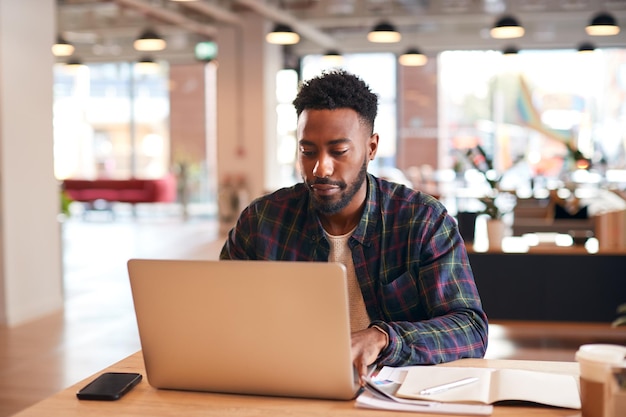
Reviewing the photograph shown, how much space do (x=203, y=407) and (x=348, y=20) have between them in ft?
36.9

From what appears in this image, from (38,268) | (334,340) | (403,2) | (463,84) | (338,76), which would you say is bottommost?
(38,268)

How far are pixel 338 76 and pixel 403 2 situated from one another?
32.8 ft

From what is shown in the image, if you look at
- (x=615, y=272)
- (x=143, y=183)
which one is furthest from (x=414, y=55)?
(x=615, y=272)

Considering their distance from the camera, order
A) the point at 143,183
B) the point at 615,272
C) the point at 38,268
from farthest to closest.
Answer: the point at 143,183 < the point at 38,268 < the point at 615,272

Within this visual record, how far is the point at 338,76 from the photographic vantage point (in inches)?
85.7

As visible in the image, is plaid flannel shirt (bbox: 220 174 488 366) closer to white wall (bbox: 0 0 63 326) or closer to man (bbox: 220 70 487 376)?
man (bbox: 220 70 487 376)

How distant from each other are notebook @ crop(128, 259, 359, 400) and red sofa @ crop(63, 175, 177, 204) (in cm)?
1415

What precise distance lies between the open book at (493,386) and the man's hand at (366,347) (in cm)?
8

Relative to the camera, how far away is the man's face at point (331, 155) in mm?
2039

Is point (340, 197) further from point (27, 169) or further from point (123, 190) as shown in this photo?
point (123, 190)

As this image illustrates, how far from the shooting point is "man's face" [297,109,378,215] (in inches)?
80.3

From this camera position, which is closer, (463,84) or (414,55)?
(414,55)

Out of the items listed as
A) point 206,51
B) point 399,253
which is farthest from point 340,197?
point 206,51

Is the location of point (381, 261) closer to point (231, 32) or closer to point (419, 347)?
point (419, 347)
